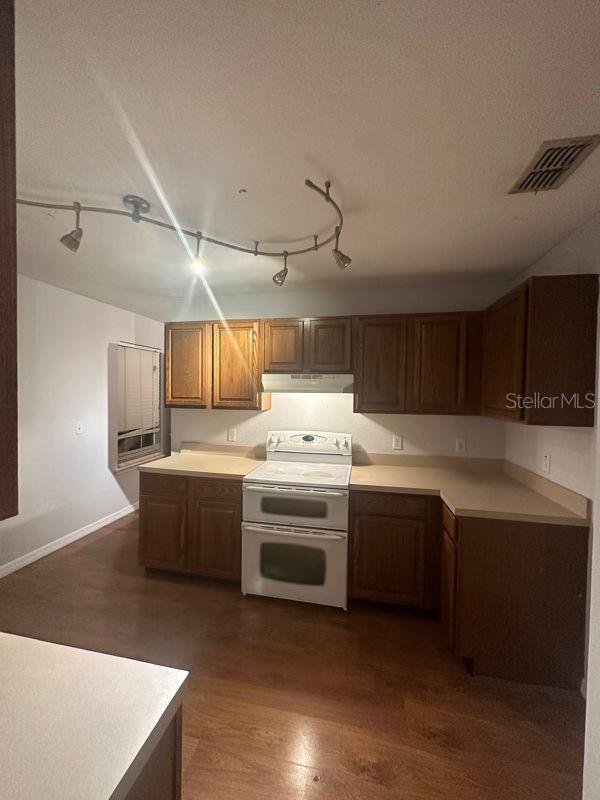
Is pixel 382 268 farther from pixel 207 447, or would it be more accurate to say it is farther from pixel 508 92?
pixel 207 447

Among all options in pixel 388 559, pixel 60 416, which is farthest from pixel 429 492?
pixel 60 416

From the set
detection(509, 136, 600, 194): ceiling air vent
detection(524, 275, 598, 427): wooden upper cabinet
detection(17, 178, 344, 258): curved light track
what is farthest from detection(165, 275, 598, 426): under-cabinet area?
detection(17, 178, 344, 258): curved light track

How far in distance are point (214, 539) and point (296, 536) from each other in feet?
2.31

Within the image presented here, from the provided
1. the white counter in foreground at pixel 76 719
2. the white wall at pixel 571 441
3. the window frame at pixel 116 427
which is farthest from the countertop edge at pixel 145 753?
the window frame at pixel 116 427

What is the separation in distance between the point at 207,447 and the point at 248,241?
6.71ft

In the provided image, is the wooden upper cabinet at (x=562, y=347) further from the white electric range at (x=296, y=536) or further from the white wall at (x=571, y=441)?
the white electric range at (x=296, y=536)

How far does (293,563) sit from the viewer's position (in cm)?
243

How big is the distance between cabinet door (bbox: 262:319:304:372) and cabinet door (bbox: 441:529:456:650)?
1649mm

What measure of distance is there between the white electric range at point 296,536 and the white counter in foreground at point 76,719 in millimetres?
1667

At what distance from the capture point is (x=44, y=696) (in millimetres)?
693

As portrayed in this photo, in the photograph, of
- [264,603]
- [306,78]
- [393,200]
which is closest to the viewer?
[306,78]

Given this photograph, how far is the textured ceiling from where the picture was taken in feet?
2.71

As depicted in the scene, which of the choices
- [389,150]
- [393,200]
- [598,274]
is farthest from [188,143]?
[598,274]

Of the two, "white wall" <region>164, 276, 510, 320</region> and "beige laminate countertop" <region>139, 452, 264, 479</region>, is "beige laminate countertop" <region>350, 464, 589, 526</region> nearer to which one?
"beige laminate countertop" <region>139, 452, 264, 479</region>
